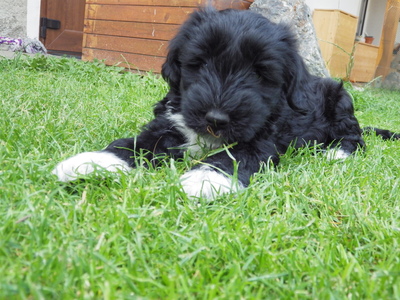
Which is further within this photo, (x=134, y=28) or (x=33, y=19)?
(x=33, y=19)

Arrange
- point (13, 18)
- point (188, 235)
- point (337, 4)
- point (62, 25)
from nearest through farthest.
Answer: point (188, 235)
point (13, 18)
point (62, 25)
point (337, 4)

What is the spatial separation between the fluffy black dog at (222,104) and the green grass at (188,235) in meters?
0.16

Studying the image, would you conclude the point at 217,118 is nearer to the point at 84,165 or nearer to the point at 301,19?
the point at 84,165

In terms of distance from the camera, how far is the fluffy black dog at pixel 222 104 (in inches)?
78.8

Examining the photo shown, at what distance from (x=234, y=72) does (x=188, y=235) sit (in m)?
1.10

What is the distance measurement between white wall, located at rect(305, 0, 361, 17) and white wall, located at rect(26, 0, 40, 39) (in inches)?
230

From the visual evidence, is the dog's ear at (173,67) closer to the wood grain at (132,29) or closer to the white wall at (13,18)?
the wood grain at (132,29)

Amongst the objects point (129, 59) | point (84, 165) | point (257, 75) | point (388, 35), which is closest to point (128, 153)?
point (84, 165)

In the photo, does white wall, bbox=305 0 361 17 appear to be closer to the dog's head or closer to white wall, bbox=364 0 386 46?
white wall, bbox=364 0 386 46

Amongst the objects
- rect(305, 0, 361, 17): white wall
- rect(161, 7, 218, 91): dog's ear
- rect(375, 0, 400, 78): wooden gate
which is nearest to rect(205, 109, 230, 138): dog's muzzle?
rect(161, 7, 218, 91): dog's ear

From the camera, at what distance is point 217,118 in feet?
6.55

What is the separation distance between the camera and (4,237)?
3.75ft

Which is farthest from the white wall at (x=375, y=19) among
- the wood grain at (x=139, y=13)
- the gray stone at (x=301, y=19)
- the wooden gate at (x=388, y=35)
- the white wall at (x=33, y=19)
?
the white wall at (x=33, y=19)

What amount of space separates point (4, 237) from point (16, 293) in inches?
11.3
